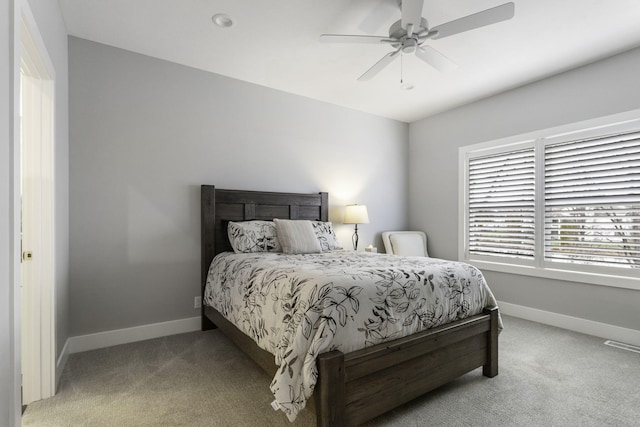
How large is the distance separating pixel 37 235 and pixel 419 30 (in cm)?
282

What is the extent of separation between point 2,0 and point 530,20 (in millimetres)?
3136

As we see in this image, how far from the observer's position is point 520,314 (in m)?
3.78

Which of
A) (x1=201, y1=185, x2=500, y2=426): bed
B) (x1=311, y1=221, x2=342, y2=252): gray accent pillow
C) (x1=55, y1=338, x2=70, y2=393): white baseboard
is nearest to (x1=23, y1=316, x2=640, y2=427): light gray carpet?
(x1=55, y1=338, x2=70, y2=393): white baseboard

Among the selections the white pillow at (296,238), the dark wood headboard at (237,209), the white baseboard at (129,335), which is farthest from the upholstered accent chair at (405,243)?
the white baseboard at (129,335)

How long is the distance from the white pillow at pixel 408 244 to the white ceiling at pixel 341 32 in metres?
1.95

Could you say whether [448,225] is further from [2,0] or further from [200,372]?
[2,0]

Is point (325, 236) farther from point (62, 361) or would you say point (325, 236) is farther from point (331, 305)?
point (62, 361)

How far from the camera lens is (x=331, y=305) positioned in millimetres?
1636

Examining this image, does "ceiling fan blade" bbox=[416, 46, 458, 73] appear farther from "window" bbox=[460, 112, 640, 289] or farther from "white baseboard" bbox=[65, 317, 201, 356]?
"white baseboard" bbox=[65, 317, 201, 356]

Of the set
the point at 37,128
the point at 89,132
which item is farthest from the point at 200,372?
the point at 89,132

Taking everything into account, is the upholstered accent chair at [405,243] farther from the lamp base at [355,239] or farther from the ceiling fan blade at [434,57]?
the ceiling fan blade at [434,57]

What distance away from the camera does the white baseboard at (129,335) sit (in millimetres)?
2750

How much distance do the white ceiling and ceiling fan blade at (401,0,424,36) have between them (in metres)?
0.25

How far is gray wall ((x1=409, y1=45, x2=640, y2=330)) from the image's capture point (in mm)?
3059
